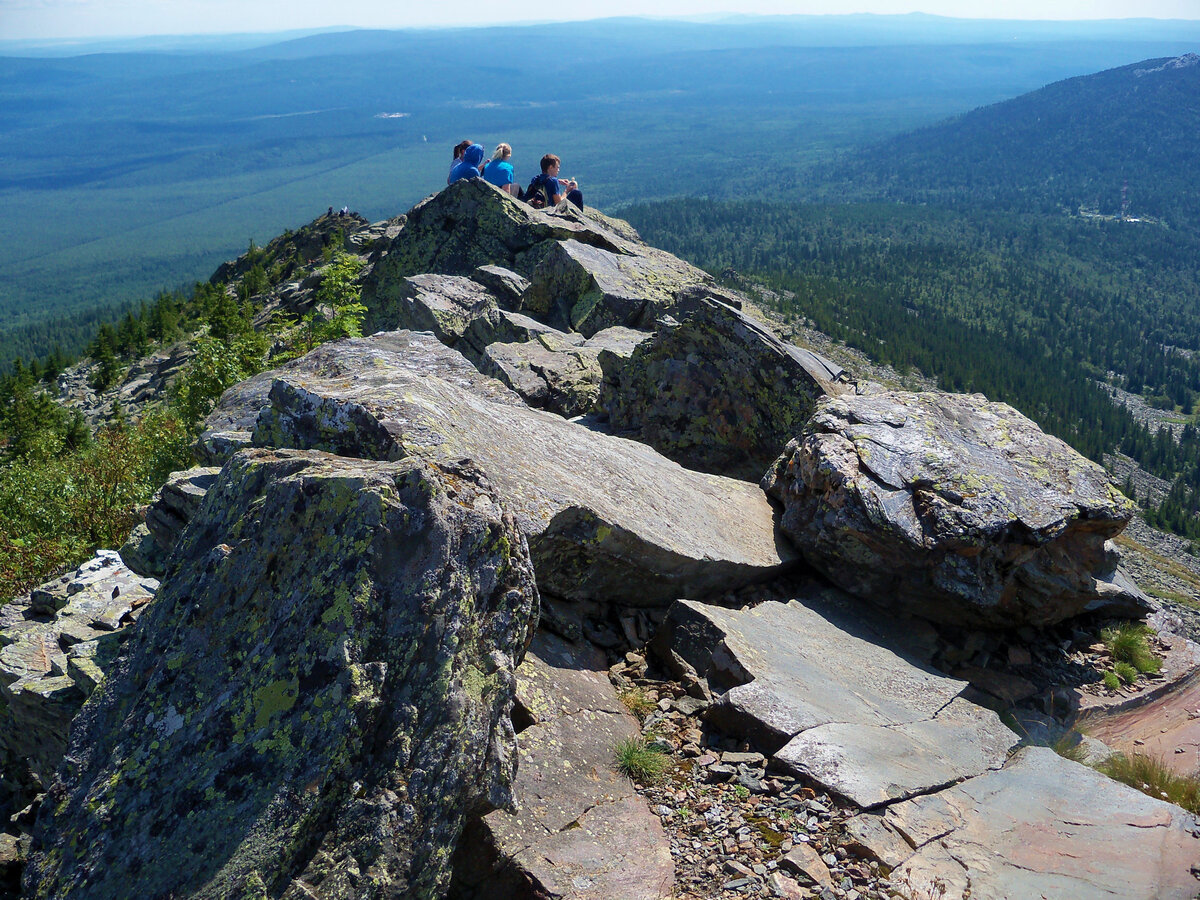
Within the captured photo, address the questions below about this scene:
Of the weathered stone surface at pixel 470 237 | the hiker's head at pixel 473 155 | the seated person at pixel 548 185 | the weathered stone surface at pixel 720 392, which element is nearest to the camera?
the weathered stone surface at pixel 720 392

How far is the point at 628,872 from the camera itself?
5855 mm

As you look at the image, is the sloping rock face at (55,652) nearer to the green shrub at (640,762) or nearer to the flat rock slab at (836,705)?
the green shrub at (640,762)

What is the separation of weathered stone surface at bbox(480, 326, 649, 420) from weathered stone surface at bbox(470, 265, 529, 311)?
4169 millimetres

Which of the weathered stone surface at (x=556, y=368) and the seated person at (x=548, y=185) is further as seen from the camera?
the seated person at (x=548, y=185)

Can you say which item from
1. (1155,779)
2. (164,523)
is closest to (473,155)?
(164,523)

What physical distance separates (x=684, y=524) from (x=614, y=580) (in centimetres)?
133

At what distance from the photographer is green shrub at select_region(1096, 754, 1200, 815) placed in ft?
24.7

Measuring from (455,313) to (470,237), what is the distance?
5789mm

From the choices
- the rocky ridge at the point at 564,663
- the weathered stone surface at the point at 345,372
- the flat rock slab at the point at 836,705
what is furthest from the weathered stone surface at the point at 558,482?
the flat rock slab at the point at 836,705

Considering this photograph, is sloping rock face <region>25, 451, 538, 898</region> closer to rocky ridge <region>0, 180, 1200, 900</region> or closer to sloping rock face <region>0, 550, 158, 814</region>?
rocky ridge <region>0, 180, 1200, 900</region>

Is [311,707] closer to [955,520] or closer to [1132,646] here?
[955,520]

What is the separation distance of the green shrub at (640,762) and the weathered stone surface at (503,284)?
15753 millimetres

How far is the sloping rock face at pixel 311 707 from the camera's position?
482 cm

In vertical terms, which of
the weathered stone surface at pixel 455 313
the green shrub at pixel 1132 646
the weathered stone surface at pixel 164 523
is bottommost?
the green shrub at pixel 1132 646
